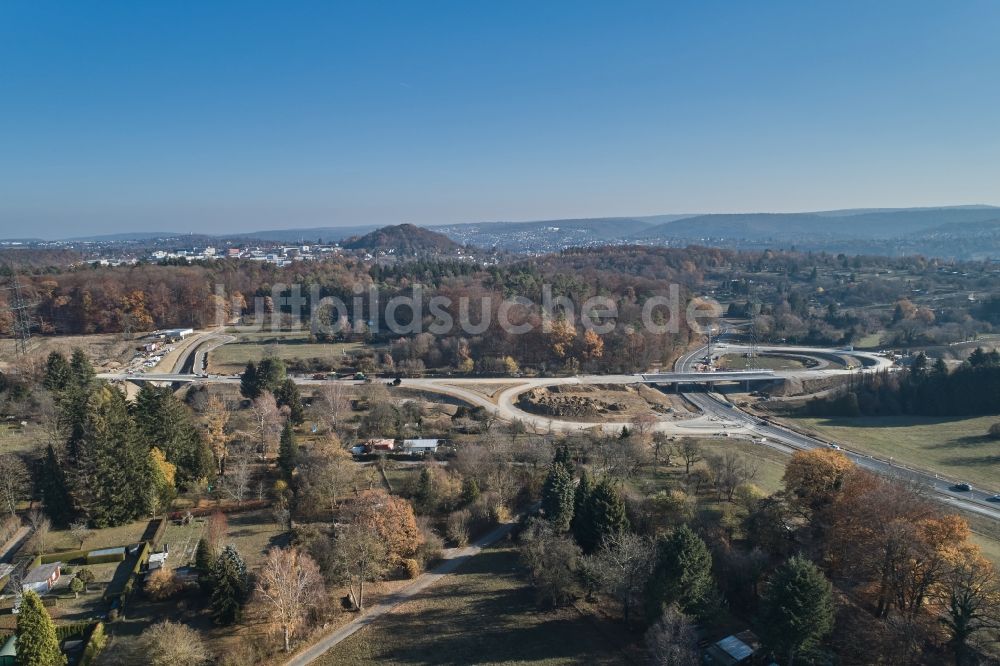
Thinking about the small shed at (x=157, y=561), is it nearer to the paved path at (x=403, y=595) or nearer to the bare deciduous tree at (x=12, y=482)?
the paved path at (x=403, y=595)

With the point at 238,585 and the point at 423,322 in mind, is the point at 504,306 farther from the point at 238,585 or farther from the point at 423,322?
the point at 238,585

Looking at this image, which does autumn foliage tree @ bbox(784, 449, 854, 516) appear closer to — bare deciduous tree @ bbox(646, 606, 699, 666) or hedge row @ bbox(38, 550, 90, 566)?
bare deciduous tree @ bbox(646, 606, 699, 666)

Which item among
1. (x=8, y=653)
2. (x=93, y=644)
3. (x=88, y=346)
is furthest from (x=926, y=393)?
(x=88, y=346)

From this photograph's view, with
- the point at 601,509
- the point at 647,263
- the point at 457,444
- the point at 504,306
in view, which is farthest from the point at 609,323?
the point at 647,263

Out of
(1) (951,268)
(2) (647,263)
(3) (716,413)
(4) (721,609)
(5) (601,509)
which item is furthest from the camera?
(2) (647,263)

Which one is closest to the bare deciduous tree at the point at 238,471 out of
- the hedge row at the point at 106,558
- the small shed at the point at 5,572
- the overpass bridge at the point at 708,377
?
the hedge row at the point at 106,558
